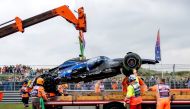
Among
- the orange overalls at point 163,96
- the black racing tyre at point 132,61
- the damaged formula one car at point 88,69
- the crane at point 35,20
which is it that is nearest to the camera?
the orange overalls at point 163,96

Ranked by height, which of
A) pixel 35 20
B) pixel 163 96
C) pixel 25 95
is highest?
pixel 35 20

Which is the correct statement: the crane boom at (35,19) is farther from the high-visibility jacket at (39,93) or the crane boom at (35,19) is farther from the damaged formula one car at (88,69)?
the high-visibility jacket at (39,93)

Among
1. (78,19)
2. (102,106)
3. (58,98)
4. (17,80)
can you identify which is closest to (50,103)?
(58,98)

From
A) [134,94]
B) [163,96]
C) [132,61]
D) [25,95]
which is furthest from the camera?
[25,95]

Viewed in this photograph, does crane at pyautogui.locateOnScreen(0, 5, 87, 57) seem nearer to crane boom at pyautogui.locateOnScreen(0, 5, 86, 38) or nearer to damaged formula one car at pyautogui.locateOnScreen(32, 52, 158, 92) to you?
crane boom at pyautogui.locateOnScreen(0, 5, 86, 38)

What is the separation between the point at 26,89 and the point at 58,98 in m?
9.60

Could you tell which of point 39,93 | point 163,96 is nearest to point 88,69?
point 39,93

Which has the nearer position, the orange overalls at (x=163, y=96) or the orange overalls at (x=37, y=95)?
the orange overalls at (x=163, y=96)

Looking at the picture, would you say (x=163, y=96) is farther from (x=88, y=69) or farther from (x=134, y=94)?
(x=88, y=69)

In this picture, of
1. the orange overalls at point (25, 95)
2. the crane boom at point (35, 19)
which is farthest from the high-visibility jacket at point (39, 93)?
the orange overalls at point (25, 95)

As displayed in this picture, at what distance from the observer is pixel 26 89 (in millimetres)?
28578

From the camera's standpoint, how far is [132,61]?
19.5 m

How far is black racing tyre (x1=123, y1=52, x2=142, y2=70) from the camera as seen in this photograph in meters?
19.4

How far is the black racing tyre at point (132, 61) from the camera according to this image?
19438 mm
